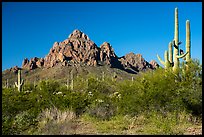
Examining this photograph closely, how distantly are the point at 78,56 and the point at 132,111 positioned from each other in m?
76.4

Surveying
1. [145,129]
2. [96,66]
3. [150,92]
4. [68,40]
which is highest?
[68,40]

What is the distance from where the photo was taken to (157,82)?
1309 centimetres

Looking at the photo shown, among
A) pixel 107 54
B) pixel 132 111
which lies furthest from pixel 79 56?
pixel 132 111

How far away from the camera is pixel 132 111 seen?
1344cm

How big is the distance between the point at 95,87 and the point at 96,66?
5614cm

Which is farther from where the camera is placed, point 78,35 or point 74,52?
point 78,35

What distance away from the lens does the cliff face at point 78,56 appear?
87188 mm

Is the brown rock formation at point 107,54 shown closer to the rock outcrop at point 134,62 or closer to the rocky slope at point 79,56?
the rocky slope at point 79,56

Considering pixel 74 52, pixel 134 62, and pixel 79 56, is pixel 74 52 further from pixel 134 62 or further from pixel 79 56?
pixel 134 62

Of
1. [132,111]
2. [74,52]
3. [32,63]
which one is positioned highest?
[74,52]

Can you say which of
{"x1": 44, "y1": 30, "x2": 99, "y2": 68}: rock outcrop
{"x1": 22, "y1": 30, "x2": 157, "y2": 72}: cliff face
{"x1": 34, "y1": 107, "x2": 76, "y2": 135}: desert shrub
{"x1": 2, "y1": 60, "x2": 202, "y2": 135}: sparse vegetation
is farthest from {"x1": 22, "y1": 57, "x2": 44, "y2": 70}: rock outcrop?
{"x1": 34, "y1": 107, "x2": 76, "y2": 135}: desert shrub

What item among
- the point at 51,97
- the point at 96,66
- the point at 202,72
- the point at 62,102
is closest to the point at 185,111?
the point at 202,72

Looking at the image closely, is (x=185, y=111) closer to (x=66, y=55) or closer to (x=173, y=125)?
(x=173, y=125)

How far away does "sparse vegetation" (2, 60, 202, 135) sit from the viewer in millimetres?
10719
